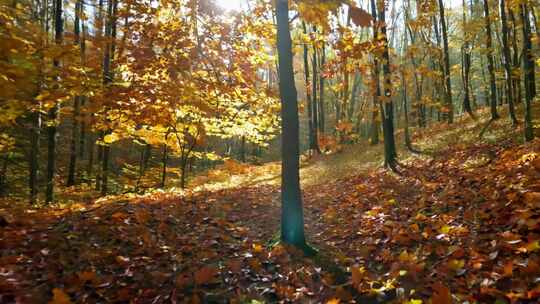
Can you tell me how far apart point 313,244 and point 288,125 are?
2.37 m

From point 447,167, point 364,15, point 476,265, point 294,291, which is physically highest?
point 364,15

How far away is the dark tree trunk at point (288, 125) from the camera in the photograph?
618 cm

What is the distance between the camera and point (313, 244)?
22.5 ft

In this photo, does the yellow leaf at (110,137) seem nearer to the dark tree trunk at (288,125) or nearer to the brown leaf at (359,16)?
the dark tree trunk at (288,125)

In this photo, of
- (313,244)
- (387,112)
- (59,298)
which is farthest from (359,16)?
(387,112)

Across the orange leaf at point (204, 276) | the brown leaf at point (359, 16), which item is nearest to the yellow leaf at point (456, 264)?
the orange leaf at point (204, 276)

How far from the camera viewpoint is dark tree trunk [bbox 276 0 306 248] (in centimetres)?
618

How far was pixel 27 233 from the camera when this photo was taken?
222 inches

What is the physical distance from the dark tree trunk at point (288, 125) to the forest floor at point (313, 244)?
1.34ft

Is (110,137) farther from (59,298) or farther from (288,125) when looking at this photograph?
(59,298)

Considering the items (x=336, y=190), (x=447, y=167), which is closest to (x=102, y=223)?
(x=336, y=190)

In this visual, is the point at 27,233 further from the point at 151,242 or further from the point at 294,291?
the point at 294,291

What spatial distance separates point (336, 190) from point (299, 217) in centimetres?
586

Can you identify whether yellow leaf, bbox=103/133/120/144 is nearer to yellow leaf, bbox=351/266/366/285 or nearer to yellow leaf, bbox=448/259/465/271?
yellow leaf, bbox=351/266/366/285
